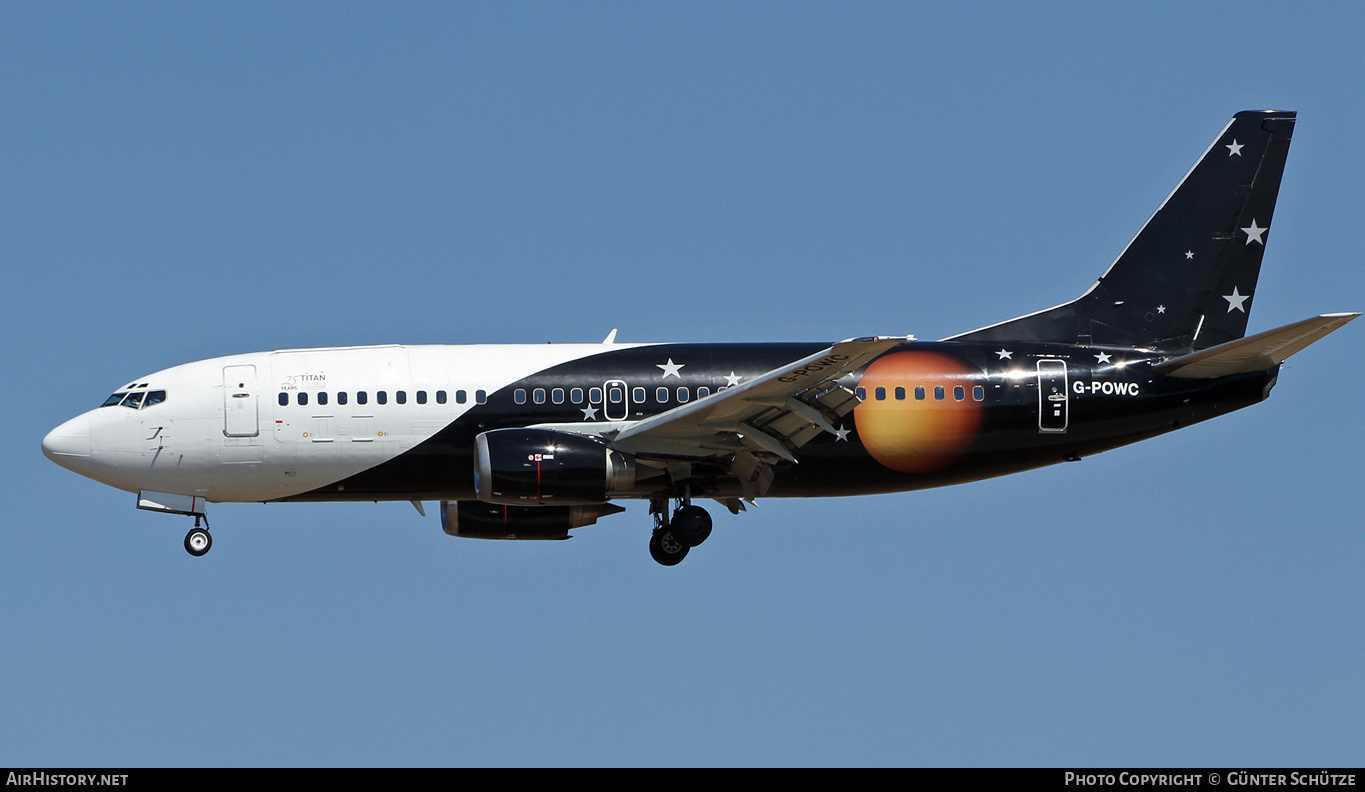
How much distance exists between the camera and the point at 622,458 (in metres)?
36.3

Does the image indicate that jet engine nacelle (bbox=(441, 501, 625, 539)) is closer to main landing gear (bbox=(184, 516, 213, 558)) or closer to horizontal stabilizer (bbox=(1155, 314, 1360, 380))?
main landing gear (bbox=(184, 516, 213, 558))

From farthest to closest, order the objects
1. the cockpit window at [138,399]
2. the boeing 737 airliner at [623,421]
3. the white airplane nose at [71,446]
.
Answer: the cockpit window at [138,399]
the white airplane nose at [71,446]
the boeing 737 airliner at [623,421]

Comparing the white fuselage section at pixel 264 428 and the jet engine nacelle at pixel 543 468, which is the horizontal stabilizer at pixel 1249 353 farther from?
the white fuselage section at pixel 264 428

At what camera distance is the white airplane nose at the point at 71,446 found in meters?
36.9

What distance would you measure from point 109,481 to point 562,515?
10195 millimetres

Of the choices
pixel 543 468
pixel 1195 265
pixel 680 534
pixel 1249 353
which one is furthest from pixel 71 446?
pixel 1195 265

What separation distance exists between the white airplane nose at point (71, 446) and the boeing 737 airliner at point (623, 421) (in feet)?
0.16

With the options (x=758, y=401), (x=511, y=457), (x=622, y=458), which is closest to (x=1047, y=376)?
(x=758, y=401)

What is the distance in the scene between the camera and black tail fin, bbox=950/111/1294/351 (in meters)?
40.7

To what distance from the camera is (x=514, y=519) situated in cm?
4003

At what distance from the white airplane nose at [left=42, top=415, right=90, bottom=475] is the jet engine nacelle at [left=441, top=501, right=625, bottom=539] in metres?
8.23

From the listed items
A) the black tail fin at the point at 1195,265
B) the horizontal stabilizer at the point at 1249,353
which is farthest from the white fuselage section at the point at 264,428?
the horizontal stabilizer at the point at 1249,353
